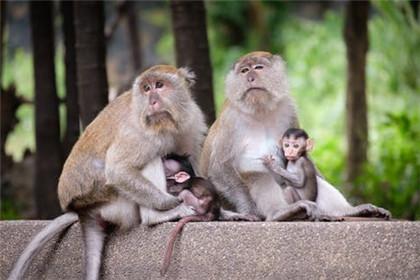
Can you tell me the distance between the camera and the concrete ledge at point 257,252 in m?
5.13

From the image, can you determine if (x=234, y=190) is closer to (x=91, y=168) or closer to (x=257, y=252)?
(x=257, y=252)

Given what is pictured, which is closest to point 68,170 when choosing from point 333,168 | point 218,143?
point 218,143

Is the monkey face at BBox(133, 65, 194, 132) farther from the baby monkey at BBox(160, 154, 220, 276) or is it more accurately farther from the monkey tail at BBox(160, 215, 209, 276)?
the monkey tail at BBox(160, 215, 209, 276)

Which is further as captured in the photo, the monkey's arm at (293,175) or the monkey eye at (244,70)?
the monkey eye at (244,70)

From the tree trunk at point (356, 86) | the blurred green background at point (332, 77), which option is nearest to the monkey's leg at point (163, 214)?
the blurred green background at point (332, 77)

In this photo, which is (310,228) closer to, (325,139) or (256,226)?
(256,226)

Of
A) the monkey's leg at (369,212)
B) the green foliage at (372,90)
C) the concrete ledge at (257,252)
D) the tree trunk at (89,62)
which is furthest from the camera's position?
the green foliage at (372,90)

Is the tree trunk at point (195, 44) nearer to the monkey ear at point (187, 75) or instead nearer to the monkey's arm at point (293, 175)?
the monkey ear at point (187, 75)

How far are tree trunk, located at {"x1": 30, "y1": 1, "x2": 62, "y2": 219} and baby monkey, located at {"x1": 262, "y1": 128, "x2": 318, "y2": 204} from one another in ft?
13.6

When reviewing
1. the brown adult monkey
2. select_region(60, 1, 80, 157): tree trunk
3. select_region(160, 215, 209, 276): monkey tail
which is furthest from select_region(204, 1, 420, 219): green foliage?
select_region(60, 1, 80, 157): tree trunk

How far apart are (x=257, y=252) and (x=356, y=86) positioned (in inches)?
262

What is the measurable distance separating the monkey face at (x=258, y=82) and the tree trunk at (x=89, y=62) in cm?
230

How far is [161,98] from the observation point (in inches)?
235

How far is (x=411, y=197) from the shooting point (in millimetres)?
10297
